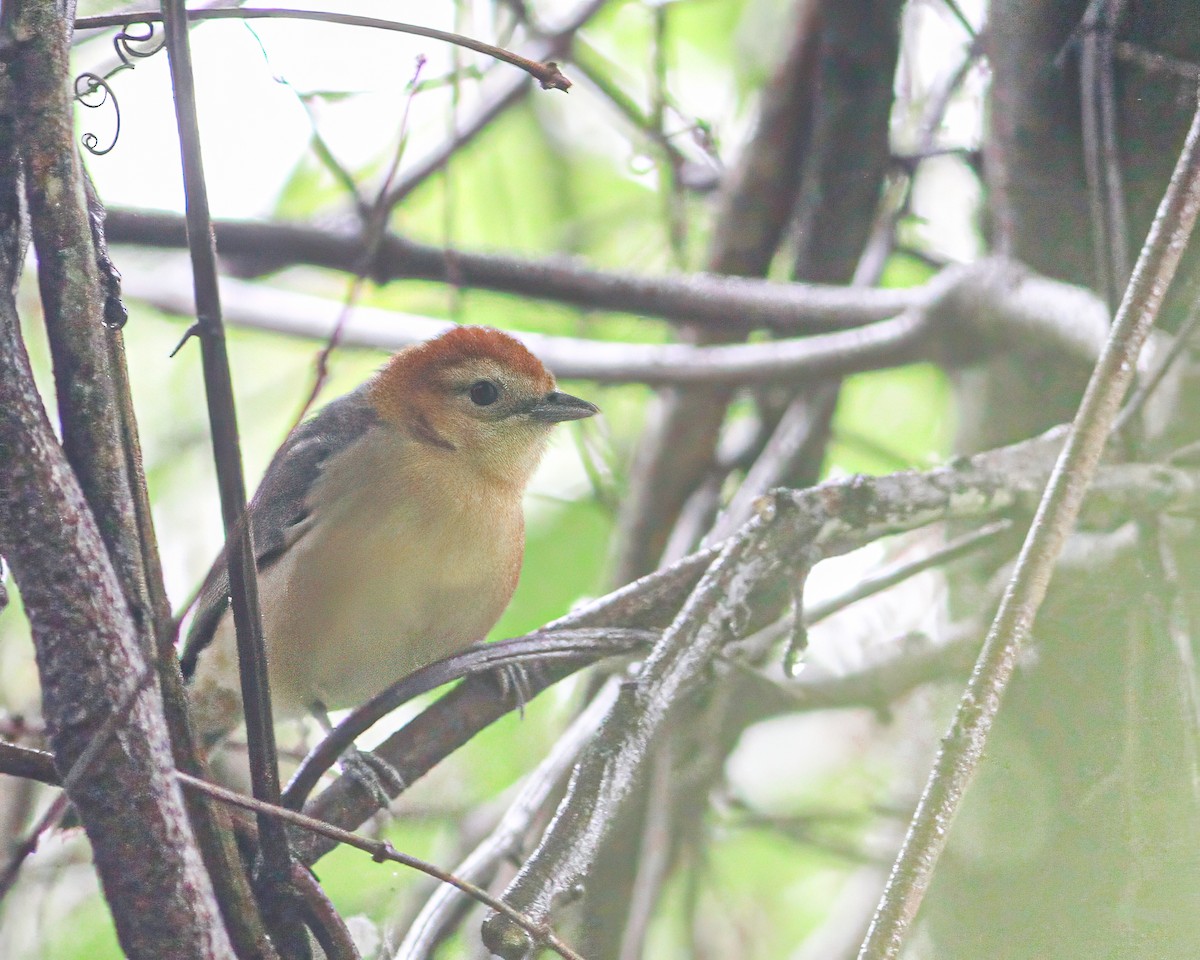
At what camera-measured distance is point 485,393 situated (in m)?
3.74

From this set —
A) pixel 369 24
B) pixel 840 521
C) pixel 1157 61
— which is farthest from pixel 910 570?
pixel 369 24

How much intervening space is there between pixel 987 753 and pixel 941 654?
923 millimetres

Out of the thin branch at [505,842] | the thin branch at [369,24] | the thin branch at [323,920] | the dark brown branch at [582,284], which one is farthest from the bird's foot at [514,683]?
the dark brown branch at [582,284]

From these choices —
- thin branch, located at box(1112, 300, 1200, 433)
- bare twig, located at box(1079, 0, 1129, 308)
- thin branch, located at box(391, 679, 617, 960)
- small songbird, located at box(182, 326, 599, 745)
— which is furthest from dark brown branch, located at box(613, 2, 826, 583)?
thin branch, located at box(1112, 300, 1200, 433)

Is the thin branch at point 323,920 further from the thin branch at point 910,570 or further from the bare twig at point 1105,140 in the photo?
the bare twig at point 1105,140

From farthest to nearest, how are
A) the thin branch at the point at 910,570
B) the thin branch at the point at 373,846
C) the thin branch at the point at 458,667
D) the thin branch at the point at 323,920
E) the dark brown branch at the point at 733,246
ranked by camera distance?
1. the dark brown branch at the point at 733,246
2. the thin branch at the point at 910,570
3. the thin branch at the point at 458,667
4. the thin branch at the point at 323,920
5. the thin branch at the point at 373,846

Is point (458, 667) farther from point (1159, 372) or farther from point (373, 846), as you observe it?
point (1159, 372)

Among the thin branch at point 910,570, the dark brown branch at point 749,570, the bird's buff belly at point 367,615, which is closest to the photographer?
the dark brown branch at point 749,570

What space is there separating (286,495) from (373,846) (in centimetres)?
202

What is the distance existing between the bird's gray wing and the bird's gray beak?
49 cm

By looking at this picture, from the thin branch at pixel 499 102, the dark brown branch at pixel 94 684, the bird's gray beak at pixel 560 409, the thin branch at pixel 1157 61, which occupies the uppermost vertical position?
the thin branch at pixel 499 102

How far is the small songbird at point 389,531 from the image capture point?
9.97 feet

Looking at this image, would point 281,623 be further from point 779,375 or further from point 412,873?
point 779,375

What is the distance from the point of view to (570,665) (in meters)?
2.21
